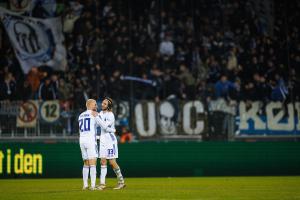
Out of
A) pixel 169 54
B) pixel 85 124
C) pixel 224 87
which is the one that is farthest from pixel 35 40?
pixel 85 124

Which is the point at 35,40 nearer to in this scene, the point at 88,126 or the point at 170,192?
the point at 88,126

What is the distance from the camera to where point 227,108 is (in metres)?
Answer: 25.7

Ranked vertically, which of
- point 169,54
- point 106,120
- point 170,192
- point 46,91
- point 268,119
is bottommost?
point 170,192

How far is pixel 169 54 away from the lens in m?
29.5

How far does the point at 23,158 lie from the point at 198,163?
236 inches

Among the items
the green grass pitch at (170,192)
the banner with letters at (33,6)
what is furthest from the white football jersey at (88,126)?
the banner with letters at (33,6)

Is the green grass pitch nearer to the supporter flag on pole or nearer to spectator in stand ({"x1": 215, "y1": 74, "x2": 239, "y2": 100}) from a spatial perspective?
spectator in stand ({"x1": 215, "y1": 74, "x2": 239, "y2": 100})

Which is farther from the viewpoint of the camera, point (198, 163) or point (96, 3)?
point (96, 3)

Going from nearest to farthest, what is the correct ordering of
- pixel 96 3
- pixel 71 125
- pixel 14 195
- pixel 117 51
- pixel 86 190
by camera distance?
pixel 14 195 < pixel 86 190 < pixel 71 125 < pixel 117 51 < pixel 96 3

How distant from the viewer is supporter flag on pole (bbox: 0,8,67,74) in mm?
29562

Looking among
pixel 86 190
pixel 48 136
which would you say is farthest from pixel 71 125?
pixel 86 190

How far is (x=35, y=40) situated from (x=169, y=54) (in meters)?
5.37

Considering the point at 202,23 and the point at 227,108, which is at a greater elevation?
the point at 202,23

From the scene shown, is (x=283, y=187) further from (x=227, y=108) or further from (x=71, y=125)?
(x=71, y=125)
